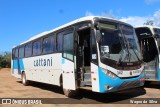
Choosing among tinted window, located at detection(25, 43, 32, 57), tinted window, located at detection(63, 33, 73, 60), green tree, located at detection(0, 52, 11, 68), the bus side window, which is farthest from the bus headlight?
green tree, located at detection(0, 52, 11, 68)

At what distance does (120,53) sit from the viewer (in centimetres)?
1143

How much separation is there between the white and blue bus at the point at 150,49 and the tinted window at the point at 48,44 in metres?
5.18

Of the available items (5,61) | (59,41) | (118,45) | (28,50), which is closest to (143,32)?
(59,41)

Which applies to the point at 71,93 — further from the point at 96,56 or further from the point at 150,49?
the point at 150,49

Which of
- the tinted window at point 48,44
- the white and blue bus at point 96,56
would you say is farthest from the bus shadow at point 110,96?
the tinted window at point 48,44

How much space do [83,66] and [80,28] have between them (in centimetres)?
162

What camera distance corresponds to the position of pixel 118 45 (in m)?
11.5

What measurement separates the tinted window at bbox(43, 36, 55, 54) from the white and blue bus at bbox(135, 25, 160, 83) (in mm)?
5185

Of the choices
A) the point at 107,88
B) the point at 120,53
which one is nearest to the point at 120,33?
the point at 120,53

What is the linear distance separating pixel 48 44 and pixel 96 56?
18.8ft

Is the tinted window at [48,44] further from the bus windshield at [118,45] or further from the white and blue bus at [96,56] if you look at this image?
the bus windshield at [118,45]

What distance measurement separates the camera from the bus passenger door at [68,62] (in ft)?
40.6

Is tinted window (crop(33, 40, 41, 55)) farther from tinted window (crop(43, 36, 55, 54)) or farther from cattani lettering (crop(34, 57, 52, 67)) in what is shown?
tinted window (crop(43, 36, 55, 54))

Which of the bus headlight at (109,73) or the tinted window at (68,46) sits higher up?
the tinted window at (68,46)
